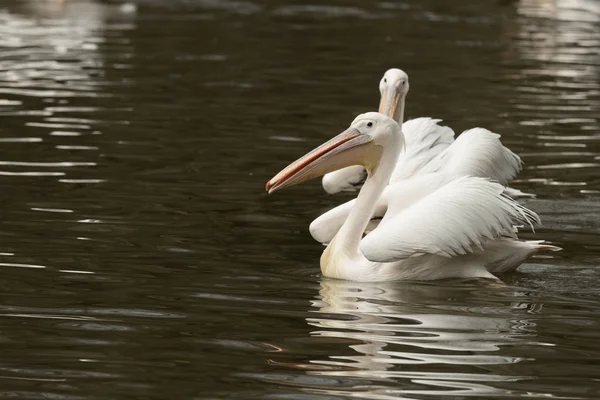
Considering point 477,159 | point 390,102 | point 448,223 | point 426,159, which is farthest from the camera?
point 390,102

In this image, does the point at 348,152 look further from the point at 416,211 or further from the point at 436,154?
the point at 436,154

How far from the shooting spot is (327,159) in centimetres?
693

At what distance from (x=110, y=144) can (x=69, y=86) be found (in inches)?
139

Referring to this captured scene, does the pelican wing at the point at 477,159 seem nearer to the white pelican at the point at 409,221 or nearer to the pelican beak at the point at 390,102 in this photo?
the white pelican at the point at 409,221

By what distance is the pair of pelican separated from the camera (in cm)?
638

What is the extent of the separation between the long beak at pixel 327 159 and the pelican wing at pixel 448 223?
49 centimetres


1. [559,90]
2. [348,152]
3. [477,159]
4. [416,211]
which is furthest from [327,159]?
[559,90]

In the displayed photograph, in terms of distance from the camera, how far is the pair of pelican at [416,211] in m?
6.38

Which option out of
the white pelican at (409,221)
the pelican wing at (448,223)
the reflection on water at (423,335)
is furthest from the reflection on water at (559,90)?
the reflection on water at (423,335)

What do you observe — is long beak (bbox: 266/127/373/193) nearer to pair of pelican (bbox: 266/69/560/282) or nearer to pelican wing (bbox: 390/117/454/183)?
pair of pelican (bbox: 266/69/560/282)

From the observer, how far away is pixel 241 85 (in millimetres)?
14172

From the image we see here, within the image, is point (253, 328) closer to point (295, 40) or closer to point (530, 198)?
point (530, 198)

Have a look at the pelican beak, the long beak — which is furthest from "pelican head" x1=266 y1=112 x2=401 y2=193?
the pelican beak

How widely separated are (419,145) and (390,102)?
45 cm
